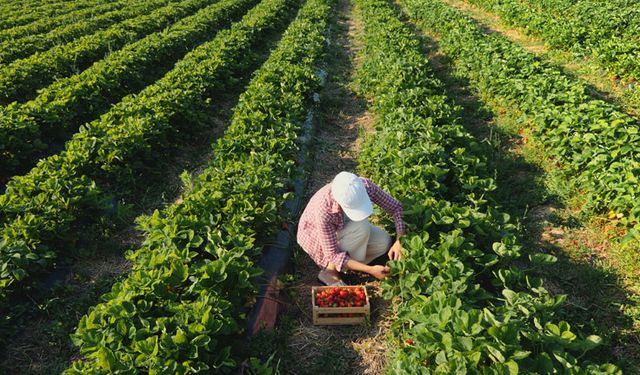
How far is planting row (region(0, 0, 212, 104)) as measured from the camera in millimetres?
9766

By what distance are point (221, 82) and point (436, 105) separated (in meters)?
5.03

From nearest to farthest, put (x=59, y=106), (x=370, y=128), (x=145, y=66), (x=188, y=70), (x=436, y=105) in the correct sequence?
(x=436, y=105) → (x=59, y=106) → (x=370, y=128) → (x=188, y=70) → (x=145, y=66)

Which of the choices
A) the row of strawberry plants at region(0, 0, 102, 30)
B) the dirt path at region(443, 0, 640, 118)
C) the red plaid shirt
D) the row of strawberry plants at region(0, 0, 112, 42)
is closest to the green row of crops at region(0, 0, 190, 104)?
the row of strawberry plants at region(0, 0, 112, 42)

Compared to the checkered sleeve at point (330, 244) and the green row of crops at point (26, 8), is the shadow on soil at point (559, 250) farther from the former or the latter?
the green row of crops at point (26, 8)

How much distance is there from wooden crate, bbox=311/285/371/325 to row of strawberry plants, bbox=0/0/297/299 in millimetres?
2940

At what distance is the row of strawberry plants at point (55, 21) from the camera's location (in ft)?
49.1

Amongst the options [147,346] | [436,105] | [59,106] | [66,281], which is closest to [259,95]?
[436,105]

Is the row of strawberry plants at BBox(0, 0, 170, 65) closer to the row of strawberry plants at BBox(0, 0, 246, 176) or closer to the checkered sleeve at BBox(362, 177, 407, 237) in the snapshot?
the row of strawberry plants at BBox(0, 0, 246, 176)

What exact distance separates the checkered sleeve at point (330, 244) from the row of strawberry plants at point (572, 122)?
351 centimetres

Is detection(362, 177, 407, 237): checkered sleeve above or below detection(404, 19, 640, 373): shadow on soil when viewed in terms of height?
above

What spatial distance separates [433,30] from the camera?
1573 cm

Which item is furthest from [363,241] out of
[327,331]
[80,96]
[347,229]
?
[80,96]

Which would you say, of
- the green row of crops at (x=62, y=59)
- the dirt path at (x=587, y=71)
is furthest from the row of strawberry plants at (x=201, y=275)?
the dirt path at (x=587, y=71)

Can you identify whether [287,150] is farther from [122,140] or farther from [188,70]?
[188,70]
